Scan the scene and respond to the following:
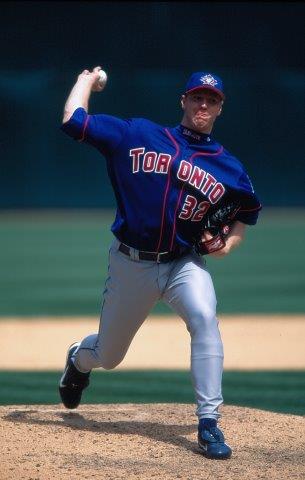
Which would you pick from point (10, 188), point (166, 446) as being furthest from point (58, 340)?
point (10, 188)

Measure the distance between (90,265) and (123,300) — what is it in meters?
7.99

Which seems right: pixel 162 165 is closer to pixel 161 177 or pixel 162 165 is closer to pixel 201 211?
pixel 161 177

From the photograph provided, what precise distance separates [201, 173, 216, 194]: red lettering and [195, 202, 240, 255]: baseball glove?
0.61ft

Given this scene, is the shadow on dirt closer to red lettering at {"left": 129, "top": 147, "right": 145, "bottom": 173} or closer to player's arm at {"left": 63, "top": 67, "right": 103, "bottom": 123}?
red lettering at {"left": 129, "top": 147, "right": 145, "bottom": 173}

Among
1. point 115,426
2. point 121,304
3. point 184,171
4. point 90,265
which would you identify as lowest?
point 90,265

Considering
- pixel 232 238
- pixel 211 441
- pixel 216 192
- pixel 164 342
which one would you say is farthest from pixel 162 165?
pixel 164 342

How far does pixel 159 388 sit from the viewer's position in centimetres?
699

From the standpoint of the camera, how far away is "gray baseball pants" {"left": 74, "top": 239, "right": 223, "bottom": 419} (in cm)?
492

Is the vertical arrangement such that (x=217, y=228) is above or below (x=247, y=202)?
below

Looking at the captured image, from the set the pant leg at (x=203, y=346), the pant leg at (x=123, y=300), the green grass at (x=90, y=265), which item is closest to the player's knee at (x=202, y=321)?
the pant leg at (x=203, y=346)

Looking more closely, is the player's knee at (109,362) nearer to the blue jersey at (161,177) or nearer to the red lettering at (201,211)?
the blue jersey at (161,177)

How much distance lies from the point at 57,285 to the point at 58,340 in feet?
10.9

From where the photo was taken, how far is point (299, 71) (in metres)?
18.1

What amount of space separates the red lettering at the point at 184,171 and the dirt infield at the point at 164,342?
2769 mm
